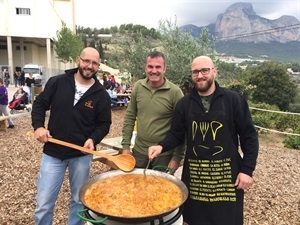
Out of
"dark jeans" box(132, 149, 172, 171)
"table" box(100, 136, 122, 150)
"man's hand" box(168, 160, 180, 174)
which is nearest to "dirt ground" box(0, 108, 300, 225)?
"table" box(100, 136, 122, 150)

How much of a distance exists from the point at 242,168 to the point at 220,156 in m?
0.21

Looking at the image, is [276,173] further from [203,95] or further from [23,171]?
[23,171]

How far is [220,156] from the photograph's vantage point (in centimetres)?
245

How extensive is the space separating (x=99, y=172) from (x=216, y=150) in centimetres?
373

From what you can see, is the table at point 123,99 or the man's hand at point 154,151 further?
the table at point 123,99

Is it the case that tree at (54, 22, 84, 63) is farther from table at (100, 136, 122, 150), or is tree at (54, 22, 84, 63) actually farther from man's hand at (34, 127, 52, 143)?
man's hand at (34, 127, 52, 143)

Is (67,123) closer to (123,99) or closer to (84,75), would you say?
(84,75)

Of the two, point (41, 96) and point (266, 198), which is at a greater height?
point (41, 96)

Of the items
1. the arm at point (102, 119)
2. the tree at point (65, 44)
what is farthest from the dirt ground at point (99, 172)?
the tree at point (65, 44)

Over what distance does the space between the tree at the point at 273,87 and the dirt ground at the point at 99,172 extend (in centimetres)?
2929

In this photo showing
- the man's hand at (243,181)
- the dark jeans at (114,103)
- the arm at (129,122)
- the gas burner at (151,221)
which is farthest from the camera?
the dark jeans at (114,103)

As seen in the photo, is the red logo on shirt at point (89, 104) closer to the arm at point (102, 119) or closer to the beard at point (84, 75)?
the arm at point (102, 119)

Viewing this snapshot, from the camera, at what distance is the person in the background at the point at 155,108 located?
119 inches

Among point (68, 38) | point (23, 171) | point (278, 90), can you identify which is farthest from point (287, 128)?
point (68, 38)
